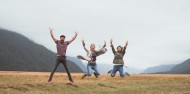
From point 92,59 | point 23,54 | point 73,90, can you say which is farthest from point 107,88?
point 23,54

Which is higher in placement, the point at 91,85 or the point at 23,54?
the point at 23,54

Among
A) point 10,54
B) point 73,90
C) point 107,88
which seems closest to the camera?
point 73,90

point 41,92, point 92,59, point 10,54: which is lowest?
point 41,92

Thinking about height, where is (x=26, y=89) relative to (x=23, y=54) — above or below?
below

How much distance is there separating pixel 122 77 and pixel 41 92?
13424 mm

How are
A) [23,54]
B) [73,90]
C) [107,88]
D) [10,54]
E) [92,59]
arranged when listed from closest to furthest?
1. [73,90]
2. [107,88]
3. [92,59]
4. [10,54]
5. [23,54]

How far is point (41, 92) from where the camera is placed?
18.0 meters

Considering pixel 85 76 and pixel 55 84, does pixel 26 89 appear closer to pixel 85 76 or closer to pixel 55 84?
pixel 55 84

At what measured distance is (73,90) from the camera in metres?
19.7

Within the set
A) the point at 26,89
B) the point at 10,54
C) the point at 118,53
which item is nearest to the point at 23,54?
the point at 10,54

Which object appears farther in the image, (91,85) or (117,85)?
(117,85)

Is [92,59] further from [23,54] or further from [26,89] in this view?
[23,54]

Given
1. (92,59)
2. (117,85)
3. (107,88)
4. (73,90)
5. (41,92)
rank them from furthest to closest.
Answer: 1. (92,59)
2. (117,85)
3. (107,88)
4. (73,90)
5. (41,92)

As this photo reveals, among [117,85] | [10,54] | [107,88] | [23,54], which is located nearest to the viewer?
[107,88]
